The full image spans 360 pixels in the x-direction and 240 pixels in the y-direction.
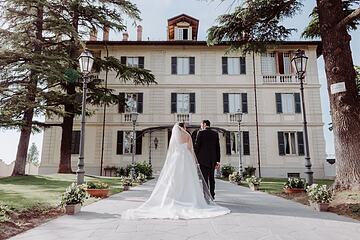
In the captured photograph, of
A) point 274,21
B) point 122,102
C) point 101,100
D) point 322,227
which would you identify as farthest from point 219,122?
point 322,227

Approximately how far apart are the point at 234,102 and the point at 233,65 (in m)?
3.29

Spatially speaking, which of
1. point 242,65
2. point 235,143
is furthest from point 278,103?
point 235,143

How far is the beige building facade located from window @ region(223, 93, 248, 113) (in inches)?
3.2

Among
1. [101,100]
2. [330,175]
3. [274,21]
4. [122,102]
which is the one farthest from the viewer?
[330,175]

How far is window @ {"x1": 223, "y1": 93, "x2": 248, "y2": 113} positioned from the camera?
23.6 metres

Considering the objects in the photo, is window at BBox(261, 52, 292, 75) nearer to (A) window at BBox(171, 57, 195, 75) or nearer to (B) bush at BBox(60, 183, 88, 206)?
(A) window at BBox(171, 57, 195, 75)

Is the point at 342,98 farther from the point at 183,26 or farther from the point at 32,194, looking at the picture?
the point at 183,26

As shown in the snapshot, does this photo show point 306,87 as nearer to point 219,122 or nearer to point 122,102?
point 219,122

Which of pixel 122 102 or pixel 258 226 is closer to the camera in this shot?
pixel 258 226

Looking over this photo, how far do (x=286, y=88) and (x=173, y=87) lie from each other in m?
9.42

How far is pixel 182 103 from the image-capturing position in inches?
939

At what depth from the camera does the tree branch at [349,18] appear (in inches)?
275

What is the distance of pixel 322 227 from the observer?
4.29 meters

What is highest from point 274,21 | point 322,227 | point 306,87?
point 306,87
